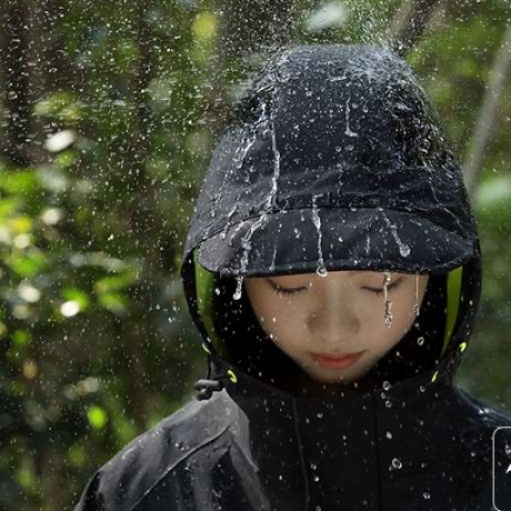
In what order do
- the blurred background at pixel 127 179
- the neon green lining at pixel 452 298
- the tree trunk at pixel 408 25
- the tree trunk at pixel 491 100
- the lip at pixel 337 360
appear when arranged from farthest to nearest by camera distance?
the tree trunk at pixel 491 100
the tree trunk at pixel 408 25
the blurred background at pixel 127 179
the neon green lining at pixel 452 298
the lip at pixel 337 360

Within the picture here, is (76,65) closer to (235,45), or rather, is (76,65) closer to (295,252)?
(235,45)

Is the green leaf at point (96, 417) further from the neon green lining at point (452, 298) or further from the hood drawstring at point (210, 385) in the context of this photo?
the neon green lining at point (452, 298)

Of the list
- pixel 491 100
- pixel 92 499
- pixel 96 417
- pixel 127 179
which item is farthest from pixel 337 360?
pixel 491 100

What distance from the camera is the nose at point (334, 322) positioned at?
174cm

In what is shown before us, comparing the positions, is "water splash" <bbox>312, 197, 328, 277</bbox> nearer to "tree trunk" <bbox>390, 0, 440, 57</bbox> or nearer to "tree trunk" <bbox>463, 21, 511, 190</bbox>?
"tree trunk" <bbox>390, 0, 440, 57</bbox>

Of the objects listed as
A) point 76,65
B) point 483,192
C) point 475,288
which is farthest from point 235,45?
point 475,288

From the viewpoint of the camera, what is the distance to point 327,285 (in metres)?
1.74

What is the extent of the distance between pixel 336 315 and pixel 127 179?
4.65 feet

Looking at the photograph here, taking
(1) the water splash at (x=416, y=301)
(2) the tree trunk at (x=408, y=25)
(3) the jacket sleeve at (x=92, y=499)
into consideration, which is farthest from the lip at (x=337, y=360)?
(2) the tree trunk at (x=408, y=25)

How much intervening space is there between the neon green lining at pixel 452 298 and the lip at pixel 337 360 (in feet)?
0.54

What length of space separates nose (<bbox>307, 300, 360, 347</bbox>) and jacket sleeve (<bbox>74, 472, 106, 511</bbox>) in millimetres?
→ 423

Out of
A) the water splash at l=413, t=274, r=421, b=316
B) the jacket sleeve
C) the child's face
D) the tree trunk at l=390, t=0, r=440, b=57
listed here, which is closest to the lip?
the child's face

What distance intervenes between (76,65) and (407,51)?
0.76m

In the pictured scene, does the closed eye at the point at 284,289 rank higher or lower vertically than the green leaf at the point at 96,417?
higher
